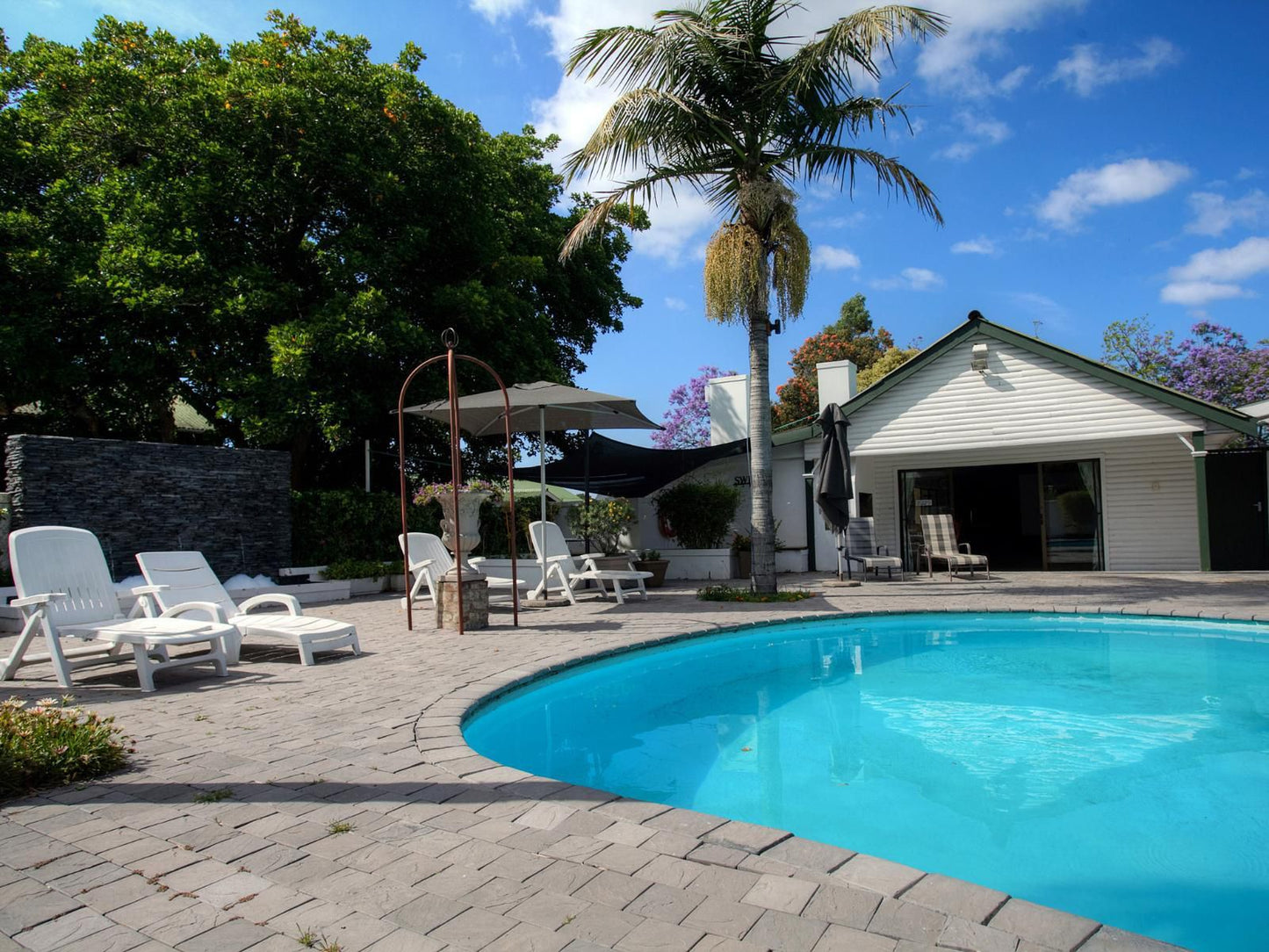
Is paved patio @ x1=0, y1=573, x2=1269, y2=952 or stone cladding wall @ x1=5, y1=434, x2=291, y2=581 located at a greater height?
stone cladding wall @ x1=5, y1=434, x2=291, y2=581

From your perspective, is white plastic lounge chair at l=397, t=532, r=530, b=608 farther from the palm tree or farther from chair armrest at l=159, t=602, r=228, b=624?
the palm tree

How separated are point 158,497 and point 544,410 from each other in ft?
A: 18.2

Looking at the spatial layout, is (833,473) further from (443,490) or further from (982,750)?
(982,750)

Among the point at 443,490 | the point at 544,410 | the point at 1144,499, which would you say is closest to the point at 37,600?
the point at 443,490

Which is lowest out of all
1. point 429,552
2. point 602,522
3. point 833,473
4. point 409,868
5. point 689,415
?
point 409,868

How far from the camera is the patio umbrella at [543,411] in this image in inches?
375

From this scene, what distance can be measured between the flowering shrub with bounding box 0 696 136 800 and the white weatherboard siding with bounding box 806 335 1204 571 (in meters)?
11.9

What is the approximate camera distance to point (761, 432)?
10.1 metres

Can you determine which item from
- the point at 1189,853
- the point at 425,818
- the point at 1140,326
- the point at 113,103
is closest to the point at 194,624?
the point at 425,818

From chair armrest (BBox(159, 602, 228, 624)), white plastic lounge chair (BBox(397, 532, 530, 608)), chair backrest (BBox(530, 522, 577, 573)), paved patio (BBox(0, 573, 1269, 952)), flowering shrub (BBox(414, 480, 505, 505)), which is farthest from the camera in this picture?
chair backrest (BBox(530, 522, 577, 573))

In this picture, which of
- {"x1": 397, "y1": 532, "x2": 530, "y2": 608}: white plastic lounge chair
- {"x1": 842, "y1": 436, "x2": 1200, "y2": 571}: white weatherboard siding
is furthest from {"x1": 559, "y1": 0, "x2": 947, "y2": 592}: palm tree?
{"x1": 842, "y1": 436, "x2": 1200, "y2": 571}: white weatherboard siding

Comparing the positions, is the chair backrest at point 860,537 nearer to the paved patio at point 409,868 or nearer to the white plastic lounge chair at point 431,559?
the white plastic lounge chair at point 431,559

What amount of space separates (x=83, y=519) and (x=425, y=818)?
9283 mm

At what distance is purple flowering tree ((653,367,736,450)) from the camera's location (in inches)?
1171
